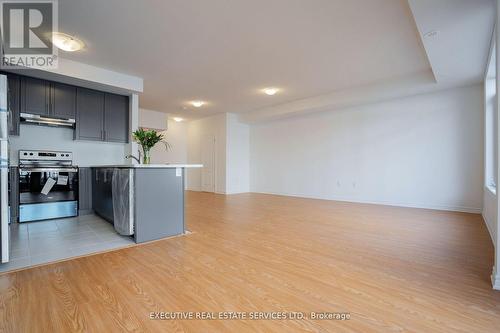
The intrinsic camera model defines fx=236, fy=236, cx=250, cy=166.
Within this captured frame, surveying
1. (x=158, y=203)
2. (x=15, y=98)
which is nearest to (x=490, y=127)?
(x=158, y=203)

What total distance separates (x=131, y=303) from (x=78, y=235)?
2.13 m

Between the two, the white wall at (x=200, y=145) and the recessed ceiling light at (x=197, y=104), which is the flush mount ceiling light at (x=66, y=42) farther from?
the white wall at (x=200, y=145)

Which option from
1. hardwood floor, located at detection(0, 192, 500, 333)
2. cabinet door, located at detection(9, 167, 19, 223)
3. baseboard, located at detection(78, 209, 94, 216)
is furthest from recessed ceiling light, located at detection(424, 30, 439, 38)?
cabinet door, located at detection(9, 167, 19, 223)

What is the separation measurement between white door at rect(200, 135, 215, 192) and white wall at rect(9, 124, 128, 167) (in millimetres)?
3521

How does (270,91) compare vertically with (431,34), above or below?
above

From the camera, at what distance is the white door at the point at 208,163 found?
27.5 feet

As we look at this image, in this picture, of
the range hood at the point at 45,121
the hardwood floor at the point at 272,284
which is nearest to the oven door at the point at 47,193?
the range hood at the point at 45,121

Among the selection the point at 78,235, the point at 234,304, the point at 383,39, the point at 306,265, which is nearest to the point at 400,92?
the point at 383,39

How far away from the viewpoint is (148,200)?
293 centimetres

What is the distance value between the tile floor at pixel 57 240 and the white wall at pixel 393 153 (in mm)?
5201

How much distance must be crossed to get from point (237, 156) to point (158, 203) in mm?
5413

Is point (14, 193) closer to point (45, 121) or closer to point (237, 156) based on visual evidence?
point (45, 121)
